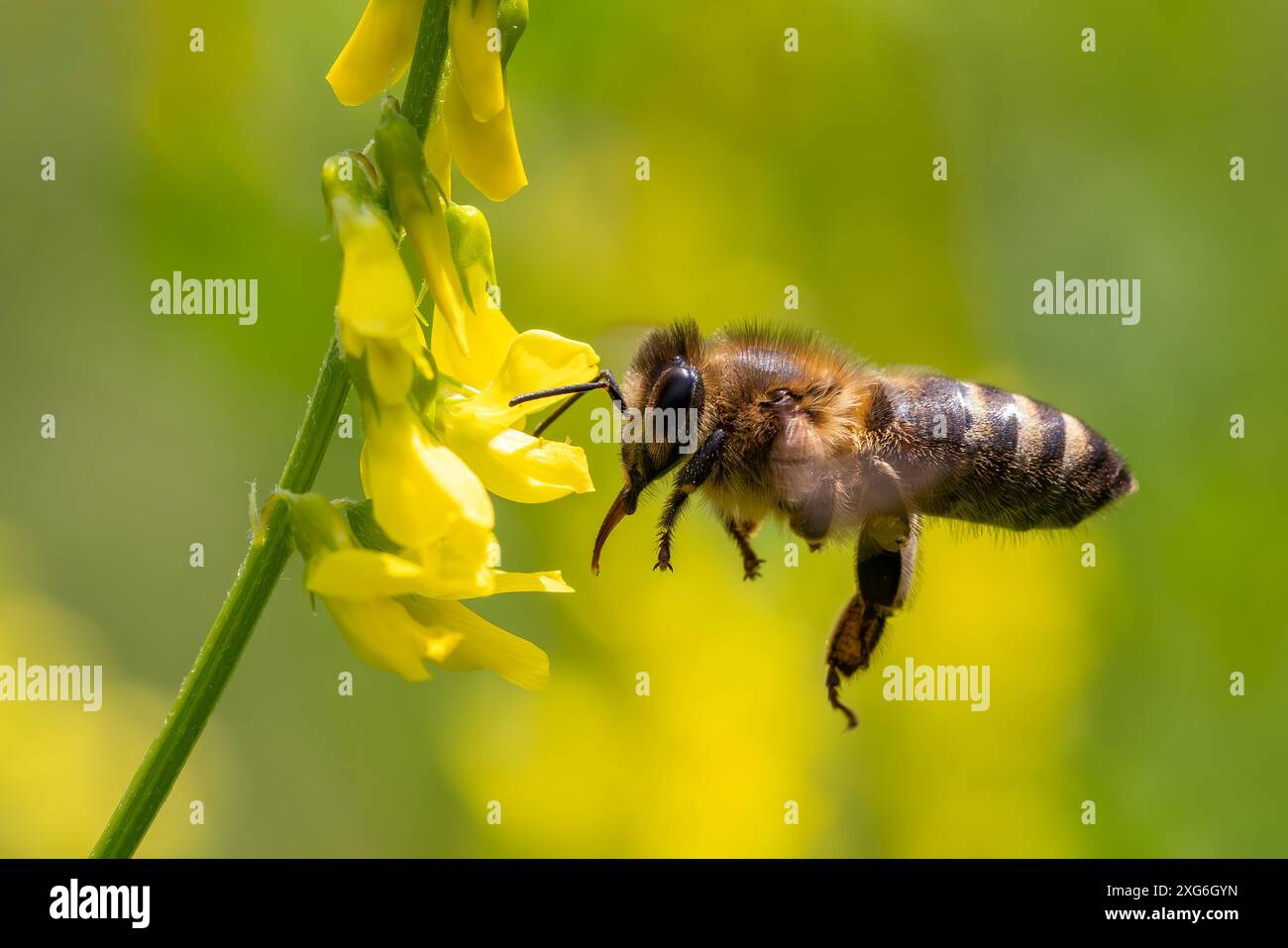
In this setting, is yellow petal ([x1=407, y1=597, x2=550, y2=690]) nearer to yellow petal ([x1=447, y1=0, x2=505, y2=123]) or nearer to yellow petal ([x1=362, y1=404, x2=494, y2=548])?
yellow petal ([x1=362, y1=404, x2=494, y2=548])

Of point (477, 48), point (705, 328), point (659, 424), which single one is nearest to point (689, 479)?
point (659, 424)

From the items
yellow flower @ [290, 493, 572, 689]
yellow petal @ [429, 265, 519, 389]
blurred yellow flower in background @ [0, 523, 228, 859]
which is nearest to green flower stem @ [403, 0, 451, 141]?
yellow petal @ [429, 265, 519, 389]

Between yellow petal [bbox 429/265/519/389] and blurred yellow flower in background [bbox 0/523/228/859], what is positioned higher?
yellow petal [bbox 429/265/519/389]

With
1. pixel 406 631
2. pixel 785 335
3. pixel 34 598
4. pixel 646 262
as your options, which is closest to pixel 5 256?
pixel 34 598

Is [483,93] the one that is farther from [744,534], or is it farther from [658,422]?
[744,534]

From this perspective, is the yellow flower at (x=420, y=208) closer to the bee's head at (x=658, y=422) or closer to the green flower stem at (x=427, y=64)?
the green flower stem at (x=427, y=64)

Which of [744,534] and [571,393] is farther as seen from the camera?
[744,534]

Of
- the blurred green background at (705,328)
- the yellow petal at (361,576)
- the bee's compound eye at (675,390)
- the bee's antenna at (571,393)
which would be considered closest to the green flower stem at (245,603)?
the yellow petal at (361,576)
